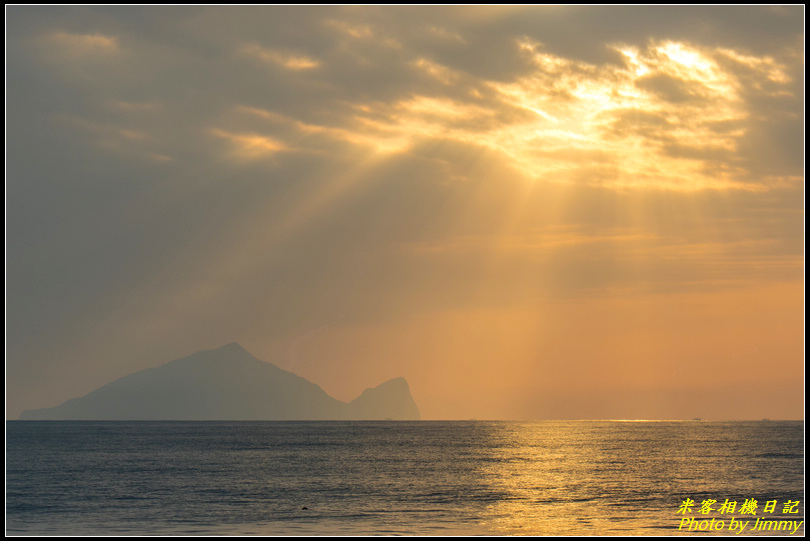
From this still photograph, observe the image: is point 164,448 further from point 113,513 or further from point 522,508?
point 522,508

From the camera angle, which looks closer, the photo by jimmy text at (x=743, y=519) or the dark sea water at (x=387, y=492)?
the photo by jimmy text at (x=743, y=519)

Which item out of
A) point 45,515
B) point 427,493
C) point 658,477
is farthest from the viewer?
point 658,477

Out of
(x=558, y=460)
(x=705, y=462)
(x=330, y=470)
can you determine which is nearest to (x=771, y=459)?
(x=705, y=462)

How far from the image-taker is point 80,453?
153 metres

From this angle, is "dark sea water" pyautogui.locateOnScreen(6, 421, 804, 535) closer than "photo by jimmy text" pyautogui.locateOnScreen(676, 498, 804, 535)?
No

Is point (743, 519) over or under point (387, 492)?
under

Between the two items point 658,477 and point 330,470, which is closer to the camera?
point 658,477

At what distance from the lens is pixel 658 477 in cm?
10375

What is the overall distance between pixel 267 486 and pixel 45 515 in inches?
1114

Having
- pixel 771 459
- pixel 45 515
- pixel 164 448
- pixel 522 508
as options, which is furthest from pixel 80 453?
pixel 771 459

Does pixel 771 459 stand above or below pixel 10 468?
below

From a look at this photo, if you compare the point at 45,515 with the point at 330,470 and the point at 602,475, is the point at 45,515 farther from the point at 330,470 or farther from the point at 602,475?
the point at 602,475

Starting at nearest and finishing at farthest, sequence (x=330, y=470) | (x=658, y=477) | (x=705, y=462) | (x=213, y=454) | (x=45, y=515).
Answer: (x=45, y=515) < (x=658, y=477) < (x=330, y=470) < (x=705, y=462) < (x=213, y=454)

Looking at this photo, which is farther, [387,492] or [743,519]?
[387,492]
